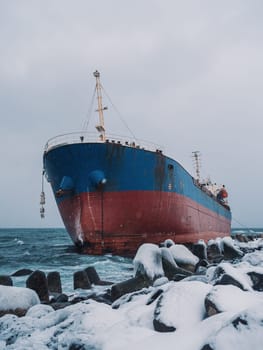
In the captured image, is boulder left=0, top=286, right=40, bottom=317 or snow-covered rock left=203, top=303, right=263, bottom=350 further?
boulder left=0, top=286, right=40, bottom=317

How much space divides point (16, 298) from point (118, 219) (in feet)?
25.9

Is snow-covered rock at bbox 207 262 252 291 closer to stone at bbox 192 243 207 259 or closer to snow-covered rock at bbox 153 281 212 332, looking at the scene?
snow-covered rock at bbox 153 281 212 332

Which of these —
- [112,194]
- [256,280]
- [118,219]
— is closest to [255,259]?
[256,280]

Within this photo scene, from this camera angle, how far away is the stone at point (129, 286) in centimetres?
552

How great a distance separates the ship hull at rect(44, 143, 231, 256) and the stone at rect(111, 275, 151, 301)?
20.3ft

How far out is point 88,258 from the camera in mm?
12156

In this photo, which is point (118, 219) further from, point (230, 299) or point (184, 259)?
point (230, 299)

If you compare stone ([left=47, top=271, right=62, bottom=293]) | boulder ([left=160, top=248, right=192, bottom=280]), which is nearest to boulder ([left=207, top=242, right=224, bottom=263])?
boulder ([left=160, top=248, right=192, bottom=280])

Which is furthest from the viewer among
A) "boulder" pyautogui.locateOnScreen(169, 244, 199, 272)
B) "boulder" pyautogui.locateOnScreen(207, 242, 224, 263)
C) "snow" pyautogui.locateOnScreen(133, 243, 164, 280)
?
"boulder" pyautogui.locateOnScreen(207, 242, 224, 263)

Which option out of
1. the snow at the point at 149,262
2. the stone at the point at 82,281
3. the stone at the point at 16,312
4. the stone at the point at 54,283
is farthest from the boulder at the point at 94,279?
the stone at the point at 16,312

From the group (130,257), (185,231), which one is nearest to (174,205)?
(185,231)

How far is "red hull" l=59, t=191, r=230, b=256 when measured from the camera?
40.8ft

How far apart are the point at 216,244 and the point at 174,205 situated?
2.60 metres

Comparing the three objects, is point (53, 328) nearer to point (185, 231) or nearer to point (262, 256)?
point (262, 256)
